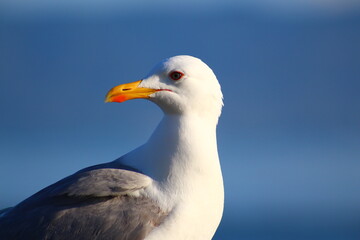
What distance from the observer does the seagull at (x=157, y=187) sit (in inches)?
156

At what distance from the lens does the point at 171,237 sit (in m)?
3.95

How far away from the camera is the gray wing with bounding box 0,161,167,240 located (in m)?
3.96

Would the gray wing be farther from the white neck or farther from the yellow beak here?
the yellow beak

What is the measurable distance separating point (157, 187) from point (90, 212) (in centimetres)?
39

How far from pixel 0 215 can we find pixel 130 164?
811 mm

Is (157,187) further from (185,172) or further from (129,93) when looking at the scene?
(129,93)

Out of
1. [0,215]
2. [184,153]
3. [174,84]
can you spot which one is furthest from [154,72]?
[0,215]

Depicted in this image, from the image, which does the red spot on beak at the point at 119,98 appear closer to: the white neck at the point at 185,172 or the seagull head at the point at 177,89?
the seagull head at the point at 177,89

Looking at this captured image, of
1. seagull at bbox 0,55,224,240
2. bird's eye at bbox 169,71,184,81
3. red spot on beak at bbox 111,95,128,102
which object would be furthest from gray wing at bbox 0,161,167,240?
bird's eye at bbox 169,71,184,81

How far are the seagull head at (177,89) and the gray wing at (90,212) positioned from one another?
449mm

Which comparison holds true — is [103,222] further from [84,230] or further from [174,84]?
[174,84]

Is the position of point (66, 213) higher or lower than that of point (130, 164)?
lower

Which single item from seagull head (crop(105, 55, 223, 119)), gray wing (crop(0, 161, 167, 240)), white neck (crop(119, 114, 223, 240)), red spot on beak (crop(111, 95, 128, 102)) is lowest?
gray wing (crop(0, 161, 167, 240))

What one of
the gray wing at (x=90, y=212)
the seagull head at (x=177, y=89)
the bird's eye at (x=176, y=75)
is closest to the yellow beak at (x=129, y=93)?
the seagull head at (x=177, y=89)
